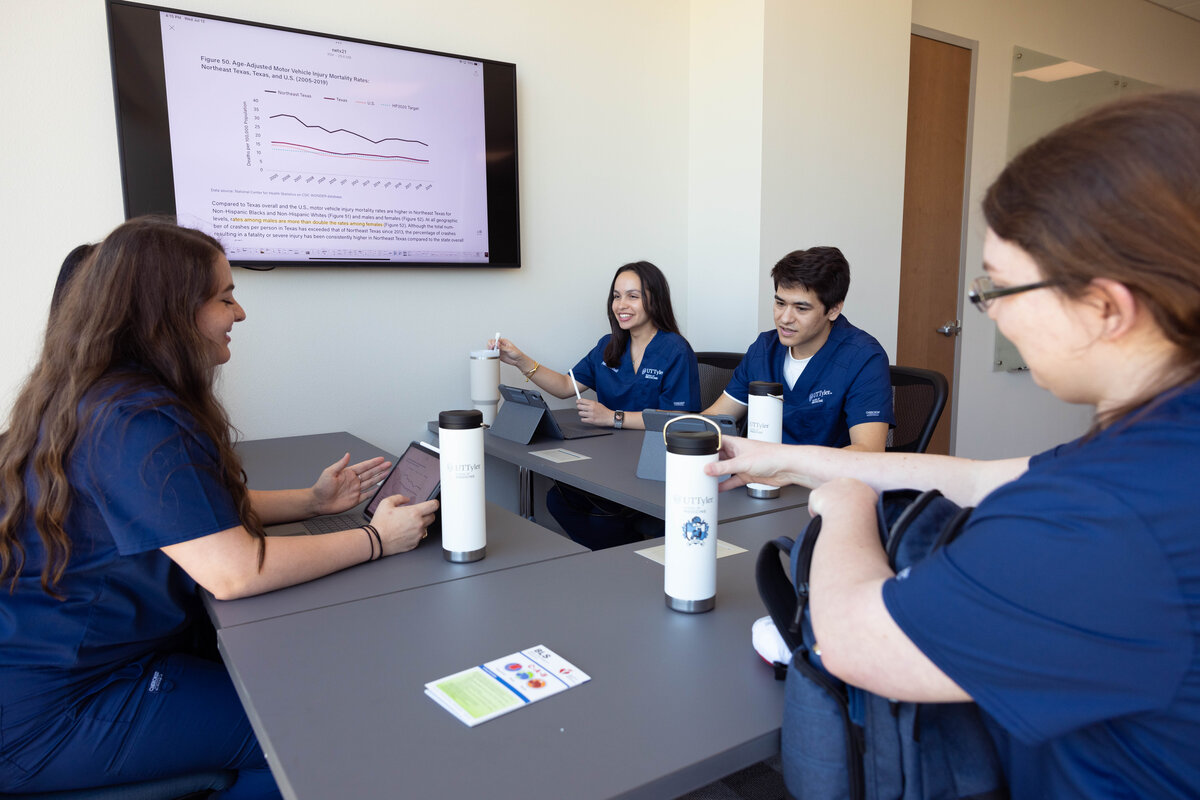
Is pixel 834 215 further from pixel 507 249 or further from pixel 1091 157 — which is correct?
pixel 1091 157

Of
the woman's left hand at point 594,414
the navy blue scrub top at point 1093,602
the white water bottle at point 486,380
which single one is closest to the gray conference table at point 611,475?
the woman's left hand at point 594,414

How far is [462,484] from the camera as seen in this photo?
51.2 inches

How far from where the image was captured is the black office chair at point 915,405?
2.32 m

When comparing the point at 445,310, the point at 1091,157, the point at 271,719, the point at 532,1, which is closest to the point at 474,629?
the point at 271,719

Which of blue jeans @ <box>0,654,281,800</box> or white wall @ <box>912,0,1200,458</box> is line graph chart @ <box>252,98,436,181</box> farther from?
white wall @ <box>912,0,1200,458</box>

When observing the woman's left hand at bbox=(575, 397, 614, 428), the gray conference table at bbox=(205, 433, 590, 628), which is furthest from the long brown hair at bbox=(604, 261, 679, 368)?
the gray conference table at bbox=(205, 433, 590, 628)

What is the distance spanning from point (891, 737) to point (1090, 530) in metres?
0.28

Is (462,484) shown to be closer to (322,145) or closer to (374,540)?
(374,540)

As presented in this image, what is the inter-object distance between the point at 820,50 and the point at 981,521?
3048mm

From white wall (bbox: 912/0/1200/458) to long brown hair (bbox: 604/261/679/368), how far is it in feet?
5.57

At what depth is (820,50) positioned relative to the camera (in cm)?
318

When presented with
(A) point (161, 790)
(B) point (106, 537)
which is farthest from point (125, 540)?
(A) point (161, 790)

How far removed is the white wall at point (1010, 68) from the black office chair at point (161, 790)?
3740 mm

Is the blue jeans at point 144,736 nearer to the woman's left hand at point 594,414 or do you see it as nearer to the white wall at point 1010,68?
the woman's left hand at point 594,414
